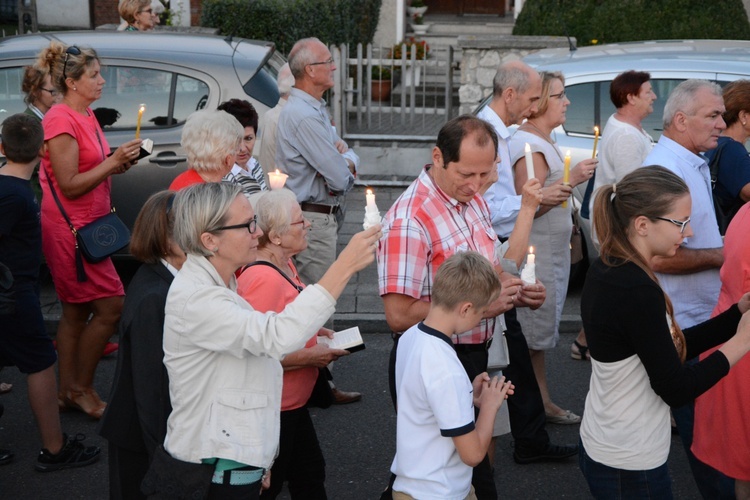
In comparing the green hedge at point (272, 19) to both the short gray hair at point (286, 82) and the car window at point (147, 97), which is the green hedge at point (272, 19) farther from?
the short gray hair at point (286, 82)

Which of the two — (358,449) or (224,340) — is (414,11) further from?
(224,340)

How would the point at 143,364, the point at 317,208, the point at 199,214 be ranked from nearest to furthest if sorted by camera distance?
1. the point at 199,214
2. the point at 143,364
3. the point at 317,208

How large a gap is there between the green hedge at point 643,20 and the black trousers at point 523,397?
808cm

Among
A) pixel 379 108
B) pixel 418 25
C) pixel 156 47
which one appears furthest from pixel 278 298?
pixel 418 25

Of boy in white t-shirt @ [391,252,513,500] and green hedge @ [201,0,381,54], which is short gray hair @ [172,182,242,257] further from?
green hedge @ [201,0,381,54]

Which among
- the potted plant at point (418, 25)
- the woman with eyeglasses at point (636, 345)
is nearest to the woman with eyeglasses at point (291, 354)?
the woman with eyeglasses at point (636, 345)

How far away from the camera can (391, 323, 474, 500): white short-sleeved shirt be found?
3.12 metres

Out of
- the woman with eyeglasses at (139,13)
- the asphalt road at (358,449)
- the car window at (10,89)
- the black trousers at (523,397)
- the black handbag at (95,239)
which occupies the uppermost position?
the woman with eyeglasses at (139,13)

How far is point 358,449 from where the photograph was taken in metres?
5.26

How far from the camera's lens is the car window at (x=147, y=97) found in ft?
24.6

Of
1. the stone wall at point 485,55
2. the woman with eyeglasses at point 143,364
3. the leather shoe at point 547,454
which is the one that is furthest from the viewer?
the stone wall at point 485,55

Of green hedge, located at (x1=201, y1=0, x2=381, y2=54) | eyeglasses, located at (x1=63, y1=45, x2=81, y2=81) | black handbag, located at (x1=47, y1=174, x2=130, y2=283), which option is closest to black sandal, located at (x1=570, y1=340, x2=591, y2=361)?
black handbag, located at (x1=47, y1=174, x2=130, y2=283)

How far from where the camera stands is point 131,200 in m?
7.41

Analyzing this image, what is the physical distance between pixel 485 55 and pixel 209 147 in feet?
23.1
